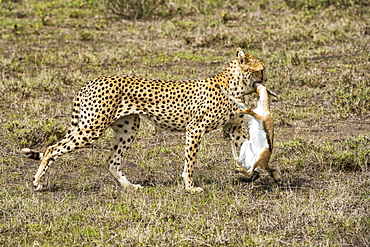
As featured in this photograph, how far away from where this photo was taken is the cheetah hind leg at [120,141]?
269 inches

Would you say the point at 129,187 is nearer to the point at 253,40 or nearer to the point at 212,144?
the point at 212,144

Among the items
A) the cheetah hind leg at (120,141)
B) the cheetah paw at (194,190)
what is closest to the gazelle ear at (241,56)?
the cheetah hind leg at (120,141)

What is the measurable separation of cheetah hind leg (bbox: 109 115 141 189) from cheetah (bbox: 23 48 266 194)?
0.05 meters

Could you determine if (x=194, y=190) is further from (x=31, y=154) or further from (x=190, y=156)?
(x=31, y=154)

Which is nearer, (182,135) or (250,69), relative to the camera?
(250,69)

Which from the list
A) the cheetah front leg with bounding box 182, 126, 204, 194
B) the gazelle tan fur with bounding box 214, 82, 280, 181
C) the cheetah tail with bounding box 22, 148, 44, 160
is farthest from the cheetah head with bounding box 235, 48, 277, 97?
the cheetah tail with bounding box 22, 148, 44, 160

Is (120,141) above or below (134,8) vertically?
above

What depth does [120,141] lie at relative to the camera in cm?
693

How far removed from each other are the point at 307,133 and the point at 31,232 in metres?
4.32

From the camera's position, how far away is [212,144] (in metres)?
8.27

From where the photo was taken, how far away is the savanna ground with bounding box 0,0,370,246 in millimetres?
5512

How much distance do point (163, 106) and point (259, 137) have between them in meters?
1.07

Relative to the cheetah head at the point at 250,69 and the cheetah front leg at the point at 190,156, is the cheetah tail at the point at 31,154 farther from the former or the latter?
the cheetah head at the point at 250,69

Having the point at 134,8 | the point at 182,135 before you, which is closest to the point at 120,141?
the point at 182,135
